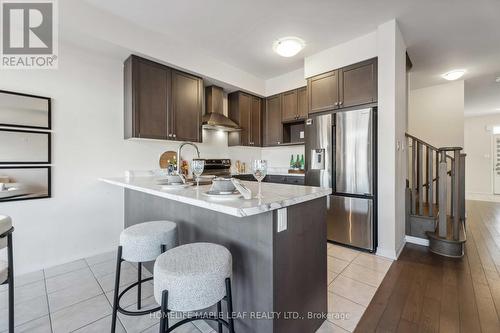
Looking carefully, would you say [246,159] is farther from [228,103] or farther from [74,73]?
[74,73]

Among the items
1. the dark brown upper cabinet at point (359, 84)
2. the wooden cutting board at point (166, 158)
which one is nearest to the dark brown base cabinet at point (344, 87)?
the dark brown upper cabinet at point (359, 84)

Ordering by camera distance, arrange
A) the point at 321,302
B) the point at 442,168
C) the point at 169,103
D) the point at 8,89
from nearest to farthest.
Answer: the point at 321,302
the point at 8,89
the point at 442,168
the point at 169,103

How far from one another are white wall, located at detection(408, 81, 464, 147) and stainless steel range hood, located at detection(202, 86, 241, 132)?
416cm

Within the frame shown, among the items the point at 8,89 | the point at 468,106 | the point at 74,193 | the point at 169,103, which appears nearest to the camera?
the point at 8,89

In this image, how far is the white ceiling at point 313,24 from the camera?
229 cm

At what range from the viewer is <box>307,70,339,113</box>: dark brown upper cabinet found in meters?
3.10

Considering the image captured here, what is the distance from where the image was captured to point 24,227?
225cm

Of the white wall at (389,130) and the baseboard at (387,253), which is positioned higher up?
the white wall at (389,130)

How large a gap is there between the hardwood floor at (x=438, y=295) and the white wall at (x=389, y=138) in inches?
13.5

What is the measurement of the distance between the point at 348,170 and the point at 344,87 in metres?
1.15

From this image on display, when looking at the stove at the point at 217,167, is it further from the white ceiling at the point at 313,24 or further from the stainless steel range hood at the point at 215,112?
the white ceiling at the point at 313,24

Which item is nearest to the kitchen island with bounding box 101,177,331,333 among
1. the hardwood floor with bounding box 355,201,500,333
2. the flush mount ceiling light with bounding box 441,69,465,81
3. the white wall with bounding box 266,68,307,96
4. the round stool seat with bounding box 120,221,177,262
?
the round stool seat with bounding box 120,221,177,262

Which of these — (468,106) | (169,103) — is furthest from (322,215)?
(468,106)

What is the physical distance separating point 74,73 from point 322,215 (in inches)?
124
